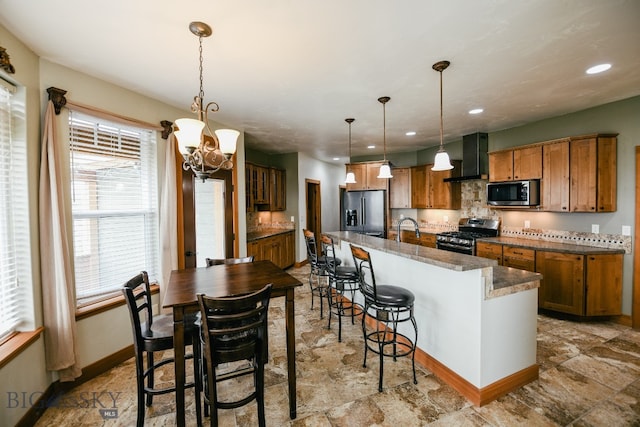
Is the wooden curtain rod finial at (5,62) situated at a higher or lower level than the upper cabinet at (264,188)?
higher

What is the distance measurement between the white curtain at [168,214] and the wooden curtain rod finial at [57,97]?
3.10 feet

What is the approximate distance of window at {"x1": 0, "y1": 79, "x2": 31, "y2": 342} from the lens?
196cm

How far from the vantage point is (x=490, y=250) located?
167 inches

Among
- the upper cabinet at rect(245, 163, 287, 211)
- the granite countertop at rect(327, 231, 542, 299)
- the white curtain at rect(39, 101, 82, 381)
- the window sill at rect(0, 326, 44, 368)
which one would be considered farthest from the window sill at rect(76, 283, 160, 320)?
the upper cabinet at rect(245, 163, 287, 211)

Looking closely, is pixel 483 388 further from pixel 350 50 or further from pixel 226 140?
pixel 350 50

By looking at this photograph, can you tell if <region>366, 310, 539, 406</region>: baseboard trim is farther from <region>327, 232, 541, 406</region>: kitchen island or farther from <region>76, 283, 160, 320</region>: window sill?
<region>76, 283, 160, 320</region>: window sill

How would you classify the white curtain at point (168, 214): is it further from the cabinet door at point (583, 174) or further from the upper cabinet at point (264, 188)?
the cabinet door at point (583, 174)

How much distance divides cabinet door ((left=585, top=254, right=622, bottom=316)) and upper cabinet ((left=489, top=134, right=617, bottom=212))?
623mm

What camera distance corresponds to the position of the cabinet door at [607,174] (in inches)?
136

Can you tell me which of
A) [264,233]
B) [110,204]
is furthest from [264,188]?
[110,204]

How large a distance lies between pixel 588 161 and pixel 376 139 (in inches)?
120

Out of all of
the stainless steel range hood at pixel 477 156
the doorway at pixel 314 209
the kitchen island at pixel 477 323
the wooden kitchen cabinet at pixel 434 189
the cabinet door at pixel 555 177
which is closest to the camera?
the kitchen island at pixel 477 323

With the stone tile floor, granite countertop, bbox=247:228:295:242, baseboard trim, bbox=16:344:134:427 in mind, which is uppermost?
granite countertop, bbox=247:228:295:242

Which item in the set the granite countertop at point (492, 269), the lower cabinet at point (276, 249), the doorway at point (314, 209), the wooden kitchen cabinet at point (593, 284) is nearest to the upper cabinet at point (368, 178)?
the doorway at point (314, 209)
